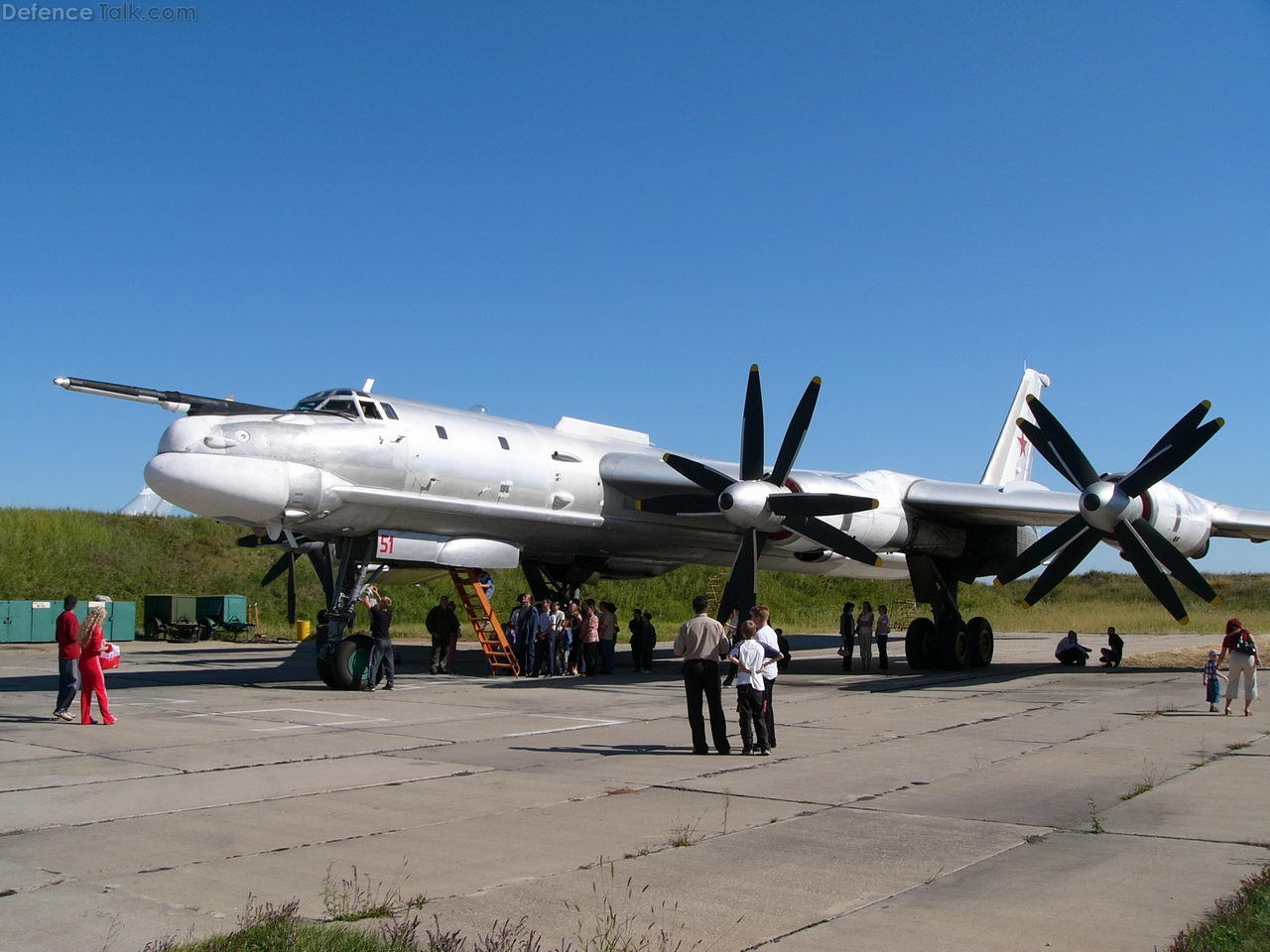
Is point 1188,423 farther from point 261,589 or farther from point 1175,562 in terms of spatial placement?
point 261,589

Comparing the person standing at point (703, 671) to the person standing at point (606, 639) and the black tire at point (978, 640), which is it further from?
the black tire at point (978, 640)

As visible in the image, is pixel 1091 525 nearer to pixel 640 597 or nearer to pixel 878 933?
pixel 878 933

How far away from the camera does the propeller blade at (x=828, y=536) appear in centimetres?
1641

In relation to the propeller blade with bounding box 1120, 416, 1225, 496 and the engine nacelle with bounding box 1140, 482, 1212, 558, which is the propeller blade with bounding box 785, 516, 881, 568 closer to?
the propeller blade with bounding box 1120, 416, 1225, 496

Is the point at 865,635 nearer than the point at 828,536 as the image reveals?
No

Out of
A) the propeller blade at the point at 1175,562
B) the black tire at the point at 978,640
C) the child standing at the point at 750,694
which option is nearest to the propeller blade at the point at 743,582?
the propeller blade at the point at 1175,562

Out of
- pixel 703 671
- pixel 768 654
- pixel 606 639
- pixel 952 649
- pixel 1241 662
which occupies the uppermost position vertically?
pixel 768 654

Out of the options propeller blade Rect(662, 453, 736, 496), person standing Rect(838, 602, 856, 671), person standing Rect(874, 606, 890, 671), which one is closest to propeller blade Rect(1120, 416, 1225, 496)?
person standing Rect(874, 606, 890, 671)

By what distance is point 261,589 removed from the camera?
36.8 meters

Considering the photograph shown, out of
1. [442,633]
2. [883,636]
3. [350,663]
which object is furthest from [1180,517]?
[350,663]

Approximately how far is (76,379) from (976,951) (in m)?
14.3

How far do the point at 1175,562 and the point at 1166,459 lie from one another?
1504 mm

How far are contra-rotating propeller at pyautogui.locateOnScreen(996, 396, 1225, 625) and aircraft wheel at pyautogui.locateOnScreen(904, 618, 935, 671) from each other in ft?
12.5

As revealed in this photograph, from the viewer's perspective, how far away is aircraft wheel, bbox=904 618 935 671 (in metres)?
20.2
